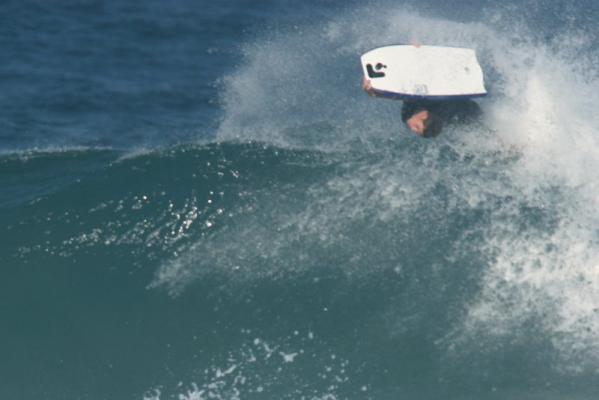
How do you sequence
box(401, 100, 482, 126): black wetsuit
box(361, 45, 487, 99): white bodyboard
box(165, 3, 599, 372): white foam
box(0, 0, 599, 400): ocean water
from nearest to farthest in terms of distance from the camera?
box(0, 0, 599, 400): ocean water → box(165, 3, 599, 372): white foam → box(361, 45, 487, 99): white bodyboard → box(401, 100, 482, 126): black wetsuit

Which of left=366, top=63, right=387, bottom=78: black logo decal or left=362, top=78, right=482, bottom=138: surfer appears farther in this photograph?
left=366, top=63, right=387, bottom=78: black logo decal

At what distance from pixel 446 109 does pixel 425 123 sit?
98cm

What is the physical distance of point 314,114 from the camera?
80.5 ft

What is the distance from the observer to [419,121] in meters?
20.8

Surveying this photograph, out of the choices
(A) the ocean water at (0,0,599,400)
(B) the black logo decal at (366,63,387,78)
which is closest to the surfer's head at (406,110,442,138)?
(B) the black logo decal at (366,63,387,78)

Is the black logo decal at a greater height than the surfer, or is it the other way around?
the black logo decal

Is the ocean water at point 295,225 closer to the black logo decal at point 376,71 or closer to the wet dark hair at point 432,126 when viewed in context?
the wet dark hair at point 432,126

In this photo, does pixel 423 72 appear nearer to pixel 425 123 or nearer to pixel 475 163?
pixel 425 123

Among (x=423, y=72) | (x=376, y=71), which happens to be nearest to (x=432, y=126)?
(x=423, y=72)

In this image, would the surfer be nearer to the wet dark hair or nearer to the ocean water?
the wet dark hair

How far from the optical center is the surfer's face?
2075 cm

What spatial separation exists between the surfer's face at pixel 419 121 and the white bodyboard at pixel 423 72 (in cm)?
41

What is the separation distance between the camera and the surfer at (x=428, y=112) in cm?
2083

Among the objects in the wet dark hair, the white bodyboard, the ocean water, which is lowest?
the ocean water
